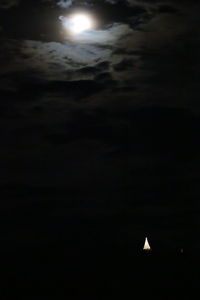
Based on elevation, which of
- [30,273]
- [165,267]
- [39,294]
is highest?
[30,273]

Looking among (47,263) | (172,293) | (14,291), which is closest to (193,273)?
(172,293)

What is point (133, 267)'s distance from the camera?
59094 mm

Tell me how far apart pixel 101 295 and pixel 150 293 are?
4473 mm

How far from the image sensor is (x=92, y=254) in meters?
102

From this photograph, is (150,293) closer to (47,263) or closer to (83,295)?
(83,295)

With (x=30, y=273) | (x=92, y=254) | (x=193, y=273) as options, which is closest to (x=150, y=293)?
(x=193, y=273)

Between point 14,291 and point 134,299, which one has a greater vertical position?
point 14,291

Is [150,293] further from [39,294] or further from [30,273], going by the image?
[30,273]

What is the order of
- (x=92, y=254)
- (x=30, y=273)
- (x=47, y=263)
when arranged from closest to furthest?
(x=30, y=273) → (x=47, y=263) → (x=92, y=254)

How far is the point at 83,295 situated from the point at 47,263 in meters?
47.1

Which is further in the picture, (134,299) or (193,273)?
(193,273)

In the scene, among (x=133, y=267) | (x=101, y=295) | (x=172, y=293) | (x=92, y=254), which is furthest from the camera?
(x=92, y=254)

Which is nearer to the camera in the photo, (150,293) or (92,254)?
(150,293)

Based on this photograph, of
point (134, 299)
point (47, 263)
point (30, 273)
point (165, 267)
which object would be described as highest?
point (47, 263)
